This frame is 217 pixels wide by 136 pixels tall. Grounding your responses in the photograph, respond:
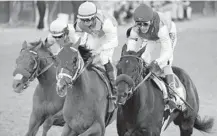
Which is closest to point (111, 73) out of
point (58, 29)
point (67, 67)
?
point (58, 29)

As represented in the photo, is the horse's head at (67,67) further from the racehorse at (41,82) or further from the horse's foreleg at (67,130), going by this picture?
the racehorse at (41,82)

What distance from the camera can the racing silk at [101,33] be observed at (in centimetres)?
905

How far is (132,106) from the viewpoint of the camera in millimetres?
8086

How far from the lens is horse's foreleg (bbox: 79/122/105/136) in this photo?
8086 millimetres

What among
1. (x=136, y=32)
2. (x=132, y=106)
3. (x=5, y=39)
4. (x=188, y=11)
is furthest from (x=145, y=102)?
(x=188, y=11)

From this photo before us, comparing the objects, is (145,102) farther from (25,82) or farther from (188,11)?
(188,11)

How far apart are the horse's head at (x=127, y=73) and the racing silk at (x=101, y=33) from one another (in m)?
0.98

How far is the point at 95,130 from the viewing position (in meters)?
8.17

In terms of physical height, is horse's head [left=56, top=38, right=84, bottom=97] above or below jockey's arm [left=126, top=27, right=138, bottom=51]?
below

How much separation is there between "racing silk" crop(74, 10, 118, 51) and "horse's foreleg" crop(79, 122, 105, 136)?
123 centimetres

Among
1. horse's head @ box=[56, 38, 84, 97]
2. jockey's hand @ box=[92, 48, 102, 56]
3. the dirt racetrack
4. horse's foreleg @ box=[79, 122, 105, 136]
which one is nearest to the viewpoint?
horse's head @ box=[56, 38, 84, 97]

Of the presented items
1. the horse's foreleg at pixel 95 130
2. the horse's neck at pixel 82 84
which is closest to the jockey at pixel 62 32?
the horse's neck at pixel 82 84

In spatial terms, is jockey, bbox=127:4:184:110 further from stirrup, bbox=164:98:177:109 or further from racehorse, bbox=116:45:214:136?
racehorse, bbox=116:45:214:136

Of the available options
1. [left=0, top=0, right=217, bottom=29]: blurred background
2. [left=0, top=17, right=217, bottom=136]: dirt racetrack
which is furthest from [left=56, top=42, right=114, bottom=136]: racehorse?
[left=0, top=0, right=217, bottom=29]: blurred background
